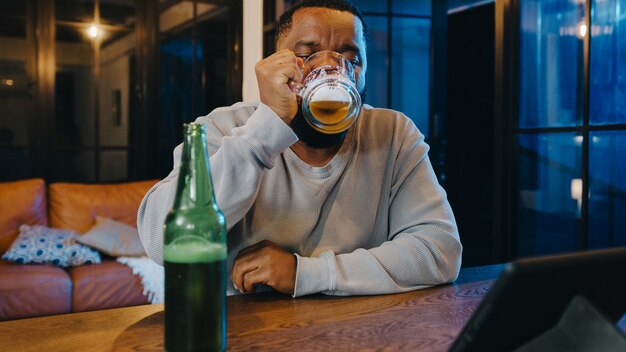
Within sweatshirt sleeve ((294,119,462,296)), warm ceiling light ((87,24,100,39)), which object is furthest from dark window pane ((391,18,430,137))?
sweatshirt sleeve ((294,119,462,296))

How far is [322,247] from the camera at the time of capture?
47.5 inches

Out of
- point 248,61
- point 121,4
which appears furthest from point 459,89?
point 121,4

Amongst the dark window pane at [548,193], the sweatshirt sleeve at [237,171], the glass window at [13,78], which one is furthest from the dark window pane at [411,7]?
the sweatshirt sleeve at [237,171]

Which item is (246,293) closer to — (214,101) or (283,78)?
(283,78)

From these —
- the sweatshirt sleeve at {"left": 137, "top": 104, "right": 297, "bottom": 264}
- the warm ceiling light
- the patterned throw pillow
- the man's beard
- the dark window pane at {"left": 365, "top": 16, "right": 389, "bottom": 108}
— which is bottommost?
the patterned throw pillow

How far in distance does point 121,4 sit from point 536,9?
2849mm

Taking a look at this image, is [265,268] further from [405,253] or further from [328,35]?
[328,35]

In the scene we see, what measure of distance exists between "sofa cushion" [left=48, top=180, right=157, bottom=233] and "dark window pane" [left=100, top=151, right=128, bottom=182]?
1.12ft

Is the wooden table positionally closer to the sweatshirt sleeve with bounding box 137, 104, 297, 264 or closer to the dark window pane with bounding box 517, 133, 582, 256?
the sweatshirt sleeve with bounding box 137, 104, 297, 264

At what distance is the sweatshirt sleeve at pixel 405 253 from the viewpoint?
100cm

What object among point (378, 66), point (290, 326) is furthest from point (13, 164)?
point (290, 326)

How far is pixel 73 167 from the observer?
4051 millimetres

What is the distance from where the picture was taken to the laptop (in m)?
0.49

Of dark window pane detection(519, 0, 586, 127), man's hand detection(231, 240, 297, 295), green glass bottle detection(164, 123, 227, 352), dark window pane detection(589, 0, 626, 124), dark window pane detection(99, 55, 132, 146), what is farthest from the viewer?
dark window pane detection(99, 55, 132, 146)
